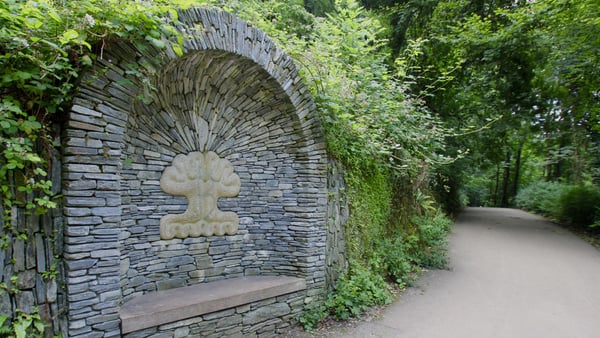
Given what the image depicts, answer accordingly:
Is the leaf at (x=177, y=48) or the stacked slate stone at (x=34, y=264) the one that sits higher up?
the leaf at (x=177, y=48)

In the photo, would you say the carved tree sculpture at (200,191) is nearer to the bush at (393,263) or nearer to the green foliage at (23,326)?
the green foliage at (23,326)

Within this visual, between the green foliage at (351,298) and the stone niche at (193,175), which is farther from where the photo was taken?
the green foliage at (351,298)

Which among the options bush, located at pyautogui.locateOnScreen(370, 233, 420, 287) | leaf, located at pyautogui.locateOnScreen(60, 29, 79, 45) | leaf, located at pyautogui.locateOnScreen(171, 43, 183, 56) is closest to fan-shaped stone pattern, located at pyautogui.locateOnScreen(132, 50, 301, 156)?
leaf, located at pyautogui.locateOnScreen(171, 43, 183, 56)

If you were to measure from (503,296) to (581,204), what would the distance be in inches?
257

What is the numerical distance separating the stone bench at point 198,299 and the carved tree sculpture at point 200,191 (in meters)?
0.56

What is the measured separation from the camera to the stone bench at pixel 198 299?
268 centimetres

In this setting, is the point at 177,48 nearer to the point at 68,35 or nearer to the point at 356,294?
the point at 68,35

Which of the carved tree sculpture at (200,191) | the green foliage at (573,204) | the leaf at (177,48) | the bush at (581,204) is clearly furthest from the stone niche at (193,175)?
the bush at (581,204)

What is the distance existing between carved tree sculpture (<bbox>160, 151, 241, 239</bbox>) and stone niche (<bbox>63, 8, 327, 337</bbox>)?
11mm

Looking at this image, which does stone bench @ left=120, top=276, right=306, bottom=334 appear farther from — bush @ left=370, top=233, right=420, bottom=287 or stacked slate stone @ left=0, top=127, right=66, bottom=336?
bush @ left=370, top=233, right=420, bottom=287

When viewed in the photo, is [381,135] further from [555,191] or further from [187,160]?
[555,191]

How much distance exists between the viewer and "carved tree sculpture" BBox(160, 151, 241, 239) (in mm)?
3346

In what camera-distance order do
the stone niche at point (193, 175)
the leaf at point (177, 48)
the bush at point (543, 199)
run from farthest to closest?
the bush at point (543, 199)
the leaf at point (177, 48)
the stone niche at point (193, 175)

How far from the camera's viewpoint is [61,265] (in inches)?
90.4
